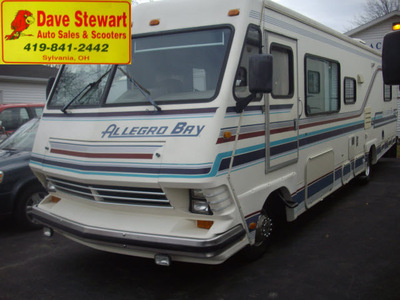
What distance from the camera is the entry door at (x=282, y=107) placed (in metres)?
4.48

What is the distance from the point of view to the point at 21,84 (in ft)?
64.4

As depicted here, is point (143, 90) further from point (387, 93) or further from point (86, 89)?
point (387, 93)

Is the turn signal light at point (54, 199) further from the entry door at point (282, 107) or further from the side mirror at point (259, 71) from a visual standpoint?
the side mirror at point (259, 71)

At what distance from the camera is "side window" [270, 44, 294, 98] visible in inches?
183

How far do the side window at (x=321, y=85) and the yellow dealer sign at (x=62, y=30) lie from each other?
2451mm

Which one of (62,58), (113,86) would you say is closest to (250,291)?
(113,86)

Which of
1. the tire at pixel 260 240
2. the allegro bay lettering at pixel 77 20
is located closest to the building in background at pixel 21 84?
the allegro bay lettering at pixel 77 20

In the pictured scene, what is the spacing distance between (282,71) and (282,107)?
0.44 m

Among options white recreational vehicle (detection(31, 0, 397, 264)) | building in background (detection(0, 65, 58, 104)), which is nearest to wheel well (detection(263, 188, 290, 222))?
white recreational vehicle (detection(31, 0, 397, 264))

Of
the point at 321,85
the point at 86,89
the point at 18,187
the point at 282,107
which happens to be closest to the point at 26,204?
the point at 18,187

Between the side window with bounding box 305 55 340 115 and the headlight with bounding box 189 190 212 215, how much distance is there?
7.73 ft

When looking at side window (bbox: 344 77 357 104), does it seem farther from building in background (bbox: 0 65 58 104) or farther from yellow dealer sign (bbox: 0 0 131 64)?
building in background (bbox: 0 65 58 104)

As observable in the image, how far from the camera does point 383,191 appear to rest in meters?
7.95

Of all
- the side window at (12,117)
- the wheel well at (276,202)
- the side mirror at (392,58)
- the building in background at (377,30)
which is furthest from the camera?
the building in background at (377,30)
